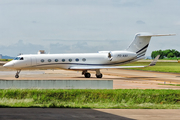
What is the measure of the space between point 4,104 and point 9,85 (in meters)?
5.43

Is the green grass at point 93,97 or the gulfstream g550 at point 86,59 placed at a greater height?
the gulfstream g550 at point 86,59

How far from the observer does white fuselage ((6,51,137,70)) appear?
3778 centimetres

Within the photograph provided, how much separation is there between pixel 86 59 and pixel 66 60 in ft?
8.92

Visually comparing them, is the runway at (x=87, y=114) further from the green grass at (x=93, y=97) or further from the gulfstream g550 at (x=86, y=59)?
the gulfstream g550 at (x=86, y=59)

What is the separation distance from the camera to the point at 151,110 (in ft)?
49.8

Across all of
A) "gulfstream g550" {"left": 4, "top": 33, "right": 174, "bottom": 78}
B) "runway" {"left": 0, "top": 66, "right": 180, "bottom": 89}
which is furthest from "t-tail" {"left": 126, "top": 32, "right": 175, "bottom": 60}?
"runway" {"left": 0, "top": 66, "right": 180, "bottom": 89}

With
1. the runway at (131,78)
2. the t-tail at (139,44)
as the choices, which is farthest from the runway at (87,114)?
the t-tail at (139,44)

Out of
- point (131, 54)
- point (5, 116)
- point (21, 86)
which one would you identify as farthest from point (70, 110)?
point (131, 54)

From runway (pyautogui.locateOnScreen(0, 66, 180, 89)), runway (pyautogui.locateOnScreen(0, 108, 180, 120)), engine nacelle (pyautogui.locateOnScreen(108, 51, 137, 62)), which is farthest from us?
engine nacelle (pyautogui.locateOnScreen(108, 51, 137, 62))

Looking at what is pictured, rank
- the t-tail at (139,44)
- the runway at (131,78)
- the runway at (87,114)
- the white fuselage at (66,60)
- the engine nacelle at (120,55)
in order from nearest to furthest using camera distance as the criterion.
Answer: the runway at (87,114) < the runway at (131,78) < the white fuselage at (66,60) < the engine nacelle at (120,55) < the t-tail at (139,44)

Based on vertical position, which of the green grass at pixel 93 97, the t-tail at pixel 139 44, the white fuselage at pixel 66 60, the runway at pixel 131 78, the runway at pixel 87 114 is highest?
the t-tail at pixel 139 44

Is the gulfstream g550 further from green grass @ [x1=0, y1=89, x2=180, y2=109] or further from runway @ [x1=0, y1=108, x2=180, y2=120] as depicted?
runway @ [x1=0, y1=108, x2=180, y2=120]

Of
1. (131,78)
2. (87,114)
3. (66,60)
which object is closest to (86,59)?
(66,60)

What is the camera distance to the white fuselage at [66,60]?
37.8 metres
